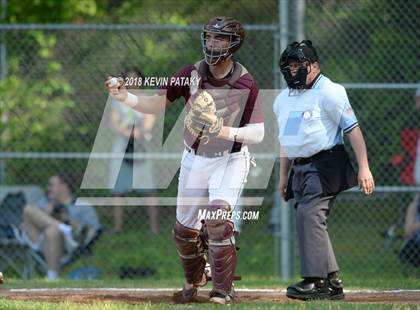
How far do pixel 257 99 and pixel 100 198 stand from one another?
4607mm

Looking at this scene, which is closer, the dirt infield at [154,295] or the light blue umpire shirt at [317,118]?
the light blue umpire shirt at [317,118]

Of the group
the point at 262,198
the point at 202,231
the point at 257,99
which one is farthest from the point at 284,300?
the point at 262,198

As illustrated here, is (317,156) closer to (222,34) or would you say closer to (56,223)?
(222,34)

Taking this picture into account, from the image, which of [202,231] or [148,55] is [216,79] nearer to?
[202,231]

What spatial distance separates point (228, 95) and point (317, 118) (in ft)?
2.35

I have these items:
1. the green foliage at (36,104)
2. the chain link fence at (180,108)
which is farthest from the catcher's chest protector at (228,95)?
the green foliage at (36,104)

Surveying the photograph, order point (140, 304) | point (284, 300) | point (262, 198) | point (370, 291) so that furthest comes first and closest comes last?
point (262, 198)
point (370, 291)
point (284, 300)
point (140, 304)

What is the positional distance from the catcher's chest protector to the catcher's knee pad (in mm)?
828

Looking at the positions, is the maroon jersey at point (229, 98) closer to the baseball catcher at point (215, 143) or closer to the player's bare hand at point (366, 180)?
the baseball catcher at point (215, 143)

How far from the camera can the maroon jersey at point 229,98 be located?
7.56 metres

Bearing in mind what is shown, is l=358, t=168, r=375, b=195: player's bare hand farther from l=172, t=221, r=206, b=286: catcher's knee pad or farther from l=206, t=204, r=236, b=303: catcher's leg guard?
l=172, t=221, r=206, b=286: catcher's knee pad

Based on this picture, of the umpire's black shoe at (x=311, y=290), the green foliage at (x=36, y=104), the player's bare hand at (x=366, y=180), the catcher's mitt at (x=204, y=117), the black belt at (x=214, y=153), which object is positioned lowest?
the umpire's black shoe at (x=311, y=290)

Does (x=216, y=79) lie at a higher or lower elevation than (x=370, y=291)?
higher

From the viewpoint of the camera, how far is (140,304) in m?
7.49
